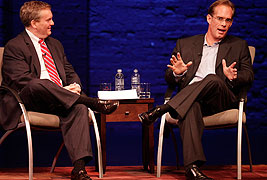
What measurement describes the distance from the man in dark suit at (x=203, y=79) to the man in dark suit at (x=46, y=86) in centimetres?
47

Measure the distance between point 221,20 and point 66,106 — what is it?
1492 mm

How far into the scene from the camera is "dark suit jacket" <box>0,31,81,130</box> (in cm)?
340

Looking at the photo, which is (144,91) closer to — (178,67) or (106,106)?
(178,67)

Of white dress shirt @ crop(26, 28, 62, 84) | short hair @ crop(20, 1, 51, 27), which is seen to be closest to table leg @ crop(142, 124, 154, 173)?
white dress shirt @ crop(26, 28, 62, 84)

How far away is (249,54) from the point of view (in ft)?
12.3

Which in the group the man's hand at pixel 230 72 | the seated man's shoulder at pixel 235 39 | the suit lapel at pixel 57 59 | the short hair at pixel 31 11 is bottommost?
the man's hand at pixel 230 72

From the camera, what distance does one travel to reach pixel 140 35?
5.23m

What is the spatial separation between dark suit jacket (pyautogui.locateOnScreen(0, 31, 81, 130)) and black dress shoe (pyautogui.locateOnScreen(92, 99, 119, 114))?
57cm

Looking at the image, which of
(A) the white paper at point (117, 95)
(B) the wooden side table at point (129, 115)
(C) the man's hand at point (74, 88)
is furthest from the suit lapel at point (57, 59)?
(B) the wooden side table at point (129, 115)

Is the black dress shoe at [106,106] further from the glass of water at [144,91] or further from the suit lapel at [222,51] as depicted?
the suit lapel at [222,51]

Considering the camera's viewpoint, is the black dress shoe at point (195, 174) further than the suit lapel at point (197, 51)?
No

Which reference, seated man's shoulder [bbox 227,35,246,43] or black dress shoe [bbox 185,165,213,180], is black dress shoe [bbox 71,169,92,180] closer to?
black dress shoe [bbox 185,165,213,180]

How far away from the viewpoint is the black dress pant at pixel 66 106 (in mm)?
3225

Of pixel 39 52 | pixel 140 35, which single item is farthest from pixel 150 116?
pixel 140 35
